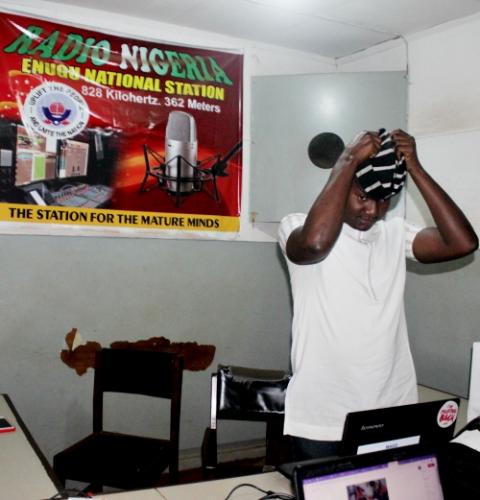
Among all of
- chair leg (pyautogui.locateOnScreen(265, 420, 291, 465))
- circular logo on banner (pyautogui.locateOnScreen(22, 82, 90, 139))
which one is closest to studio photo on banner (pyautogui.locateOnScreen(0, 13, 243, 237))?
circular logo on banner (pyautogui.locateOnScreen(22, 82, 90, 139))

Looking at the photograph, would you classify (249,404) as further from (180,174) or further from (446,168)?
(446,168)

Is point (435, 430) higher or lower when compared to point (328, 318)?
lower

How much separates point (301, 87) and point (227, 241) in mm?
1015

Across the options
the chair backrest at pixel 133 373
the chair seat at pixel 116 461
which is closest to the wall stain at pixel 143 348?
the chair backrest at pixel 133 373

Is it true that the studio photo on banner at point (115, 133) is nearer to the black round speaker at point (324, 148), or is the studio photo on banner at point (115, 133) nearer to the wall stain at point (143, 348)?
the black round speaker at point (324, 148)

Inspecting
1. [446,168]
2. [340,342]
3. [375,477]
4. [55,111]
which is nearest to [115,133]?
[55,111]

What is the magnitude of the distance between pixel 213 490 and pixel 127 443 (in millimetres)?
1237

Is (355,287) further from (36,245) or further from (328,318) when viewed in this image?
(36,245)

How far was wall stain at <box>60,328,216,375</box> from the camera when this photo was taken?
10.1ft

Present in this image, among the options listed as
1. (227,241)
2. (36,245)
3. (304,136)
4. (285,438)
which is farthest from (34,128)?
(285,438)

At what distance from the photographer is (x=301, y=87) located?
343 centimetres

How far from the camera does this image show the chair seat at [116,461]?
8.02ft

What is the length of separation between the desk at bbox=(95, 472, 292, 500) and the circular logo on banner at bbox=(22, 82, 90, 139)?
202cm

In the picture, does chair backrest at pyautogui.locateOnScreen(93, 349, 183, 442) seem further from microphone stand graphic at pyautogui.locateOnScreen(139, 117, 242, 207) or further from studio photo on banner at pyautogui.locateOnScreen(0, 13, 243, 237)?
microphone stand graphic at pyautogui.locateOnScreen(139, 117, 242, 207)
